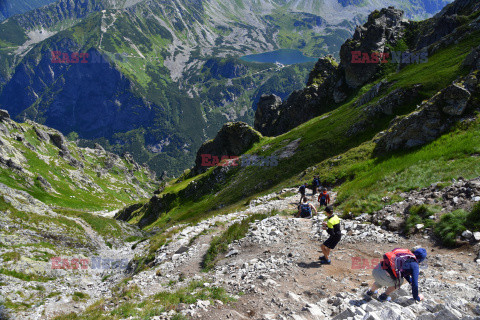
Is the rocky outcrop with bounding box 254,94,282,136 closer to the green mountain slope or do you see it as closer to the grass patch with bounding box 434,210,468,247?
the green mountain slope

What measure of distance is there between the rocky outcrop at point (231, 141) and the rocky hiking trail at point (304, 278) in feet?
199

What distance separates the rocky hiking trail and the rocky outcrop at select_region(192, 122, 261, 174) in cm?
6079

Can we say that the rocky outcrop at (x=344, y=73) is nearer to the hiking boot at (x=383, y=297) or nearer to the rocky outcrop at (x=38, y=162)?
the hiking boot at (x=383, y=297)

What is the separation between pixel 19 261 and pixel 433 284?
33.3m

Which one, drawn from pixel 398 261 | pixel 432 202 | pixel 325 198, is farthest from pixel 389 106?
pixel 398 261

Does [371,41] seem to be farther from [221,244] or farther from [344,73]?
[221,244]

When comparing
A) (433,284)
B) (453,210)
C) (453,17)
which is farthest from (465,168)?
(453,17)

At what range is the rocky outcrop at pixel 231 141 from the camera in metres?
81.2

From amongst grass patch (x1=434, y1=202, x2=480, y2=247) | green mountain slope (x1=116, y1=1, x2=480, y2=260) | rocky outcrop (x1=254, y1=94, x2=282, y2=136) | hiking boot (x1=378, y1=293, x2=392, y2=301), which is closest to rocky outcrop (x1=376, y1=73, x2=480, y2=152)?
green mountain slope (x1=116, y1=1, x2=480, y2=260)

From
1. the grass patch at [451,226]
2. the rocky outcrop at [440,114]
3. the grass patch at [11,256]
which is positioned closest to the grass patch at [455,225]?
the grass patch at [451,226]

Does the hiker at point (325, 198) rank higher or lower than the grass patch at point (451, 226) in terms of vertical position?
lower

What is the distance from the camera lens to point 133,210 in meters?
97.8

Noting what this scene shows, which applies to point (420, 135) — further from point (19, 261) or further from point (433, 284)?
point (19, 261)

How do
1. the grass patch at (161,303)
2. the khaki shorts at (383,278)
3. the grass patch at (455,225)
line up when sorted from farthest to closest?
the grass patch at (455,225)
the grass patch at (161,303)
the khaki shorts at (383,278)
